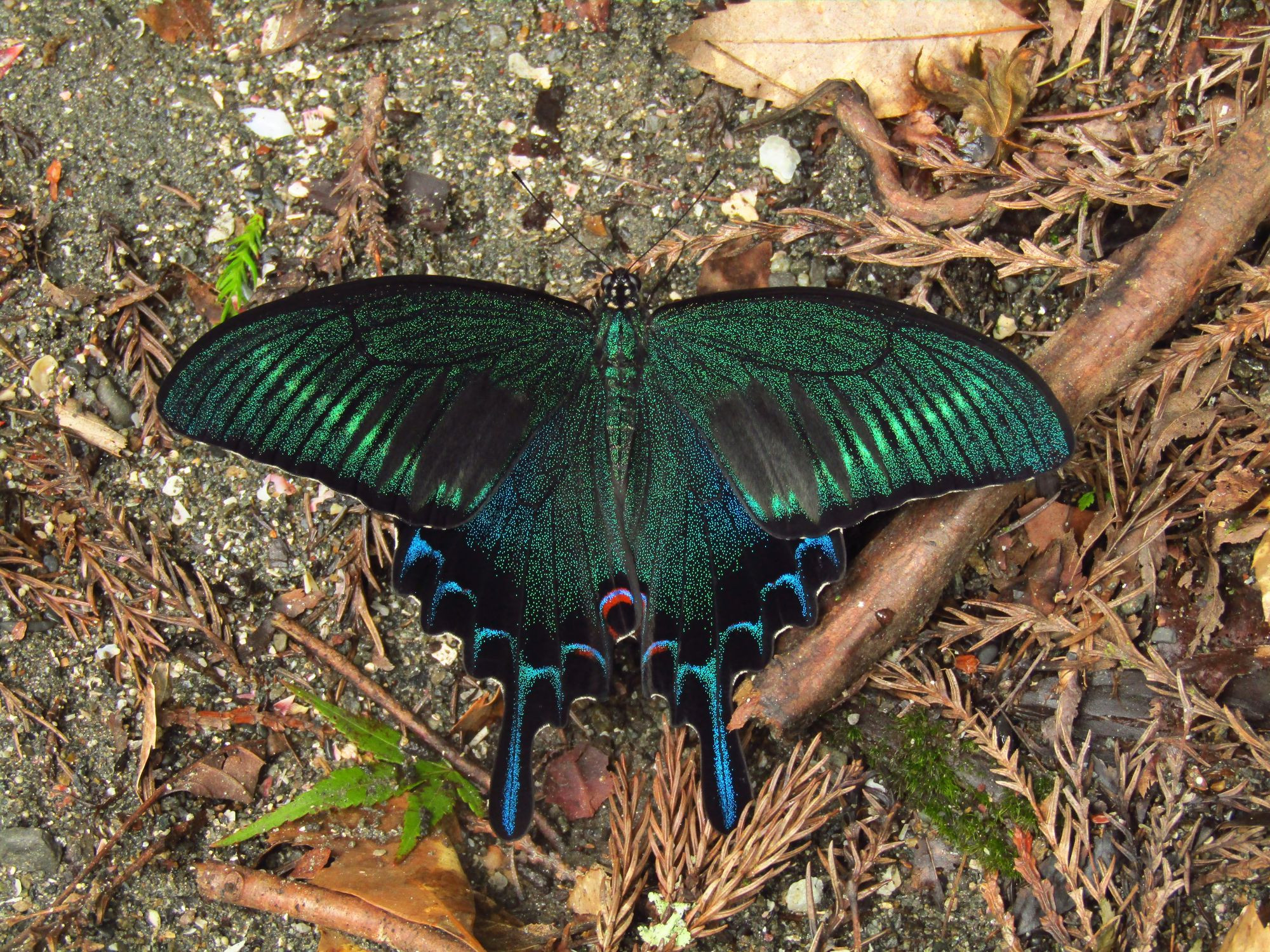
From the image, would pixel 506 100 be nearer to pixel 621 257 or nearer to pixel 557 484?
pixel 621 257

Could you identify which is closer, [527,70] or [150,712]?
[150,712]

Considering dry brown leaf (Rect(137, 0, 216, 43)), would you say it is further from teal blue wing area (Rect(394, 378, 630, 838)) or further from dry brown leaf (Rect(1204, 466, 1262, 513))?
dry brown leaf (Rect(1204, 466, 1262, 513))

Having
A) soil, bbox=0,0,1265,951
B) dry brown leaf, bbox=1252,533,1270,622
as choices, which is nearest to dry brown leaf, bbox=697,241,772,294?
soil, bbox=0,0,1265,951

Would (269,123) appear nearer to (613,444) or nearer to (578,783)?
(613,444)

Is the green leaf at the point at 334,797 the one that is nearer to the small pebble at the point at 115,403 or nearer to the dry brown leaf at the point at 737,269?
the small pebble at the point at 115,403

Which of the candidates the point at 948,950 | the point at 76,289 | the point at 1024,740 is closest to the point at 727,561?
the point at 1024,740

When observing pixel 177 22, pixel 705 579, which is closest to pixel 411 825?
pixel 705 579
